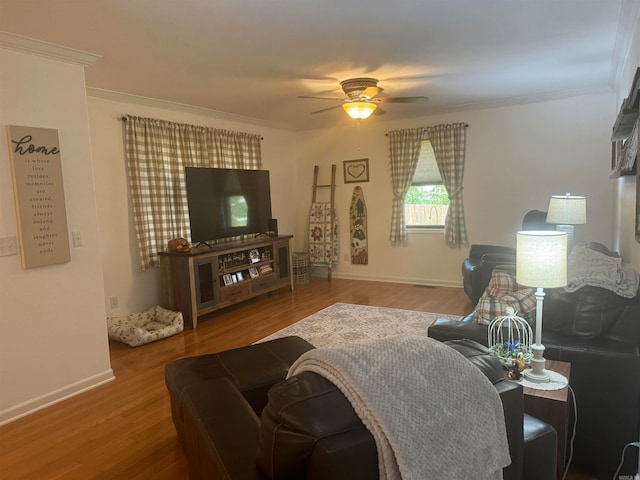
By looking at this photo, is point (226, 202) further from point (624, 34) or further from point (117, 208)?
point (624, 34)

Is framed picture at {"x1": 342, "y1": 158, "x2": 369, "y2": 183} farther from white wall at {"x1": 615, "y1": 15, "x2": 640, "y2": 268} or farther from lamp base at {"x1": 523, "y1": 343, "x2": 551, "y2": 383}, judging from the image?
lamp base at {"x1": 523, "y1": 343, "x2": 551, "y2": 383}

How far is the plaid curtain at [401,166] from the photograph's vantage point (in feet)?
19.6

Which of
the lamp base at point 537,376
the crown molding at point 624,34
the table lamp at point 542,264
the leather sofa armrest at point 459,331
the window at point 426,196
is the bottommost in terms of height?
the lamp base at point 537,376

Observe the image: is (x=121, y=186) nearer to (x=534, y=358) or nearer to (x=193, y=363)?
(x=193, y=363)

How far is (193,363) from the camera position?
225cm

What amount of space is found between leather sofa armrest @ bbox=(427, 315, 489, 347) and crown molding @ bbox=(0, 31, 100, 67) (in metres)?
→ 2.98

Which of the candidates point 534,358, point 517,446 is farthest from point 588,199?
point 517,446

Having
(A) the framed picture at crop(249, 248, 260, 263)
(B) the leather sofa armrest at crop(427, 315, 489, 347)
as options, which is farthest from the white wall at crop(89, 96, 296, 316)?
(B) the leather sofa armrest at crop(427, 315, 489, 347)

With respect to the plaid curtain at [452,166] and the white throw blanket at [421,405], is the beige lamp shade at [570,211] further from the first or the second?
the white throw blanket at [421,405]

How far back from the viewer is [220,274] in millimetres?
4879

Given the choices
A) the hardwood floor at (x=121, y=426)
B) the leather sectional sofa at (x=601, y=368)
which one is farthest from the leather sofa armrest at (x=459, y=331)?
the hardwood floor at (x=121, y=426)

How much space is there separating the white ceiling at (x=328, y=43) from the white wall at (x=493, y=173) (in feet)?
1.84

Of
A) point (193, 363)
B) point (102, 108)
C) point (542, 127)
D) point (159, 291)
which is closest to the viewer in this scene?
point (193, 363)

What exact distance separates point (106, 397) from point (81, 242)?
111cm
